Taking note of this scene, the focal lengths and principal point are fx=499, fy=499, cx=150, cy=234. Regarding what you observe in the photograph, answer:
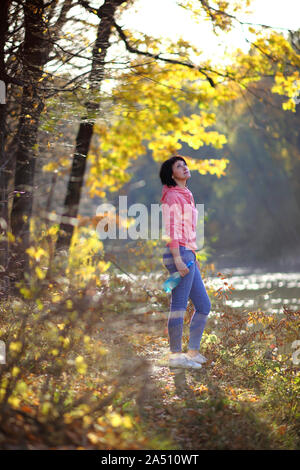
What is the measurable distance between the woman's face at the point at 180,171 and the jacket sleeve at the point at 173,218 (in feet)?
0.76

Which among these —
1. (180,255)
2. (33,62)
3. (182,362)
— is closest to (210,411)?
(182,362)

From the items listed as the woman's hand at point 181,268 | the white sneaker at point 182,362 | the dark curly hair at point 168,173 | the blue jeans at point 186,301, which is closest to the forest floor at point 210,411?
the white sneaker at point 182,362

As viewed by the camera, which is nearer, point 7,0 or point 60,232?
point 7,0

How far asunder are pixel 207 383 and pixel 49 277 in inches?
70.6

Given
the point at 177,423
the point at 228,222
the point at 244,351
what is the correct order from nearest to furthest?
the point at 177,423 < the point at 244,351 < the point at 228,222

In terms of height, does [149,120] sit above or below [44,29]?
above

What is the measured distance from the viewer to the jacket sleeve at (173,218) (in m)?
4.52

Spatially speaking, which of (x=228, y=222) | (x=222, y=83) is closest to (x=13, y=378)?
(x=222, y=83)

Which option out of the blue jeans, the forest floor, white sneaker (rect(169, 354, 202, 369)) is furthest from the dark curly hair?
the forest floor

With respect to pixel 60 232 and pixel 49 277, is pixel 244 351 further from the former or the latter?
pixel 60 232

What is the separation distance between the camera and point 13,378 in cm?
302

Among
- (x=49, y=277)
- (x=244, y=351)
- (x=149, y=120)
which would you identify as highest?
(x=149, y=120)

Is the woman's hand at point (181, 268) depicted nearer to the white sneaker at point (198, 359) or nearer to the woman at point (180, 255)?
the woman at point (180, 255)

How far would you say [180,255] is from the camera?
14.9ft
